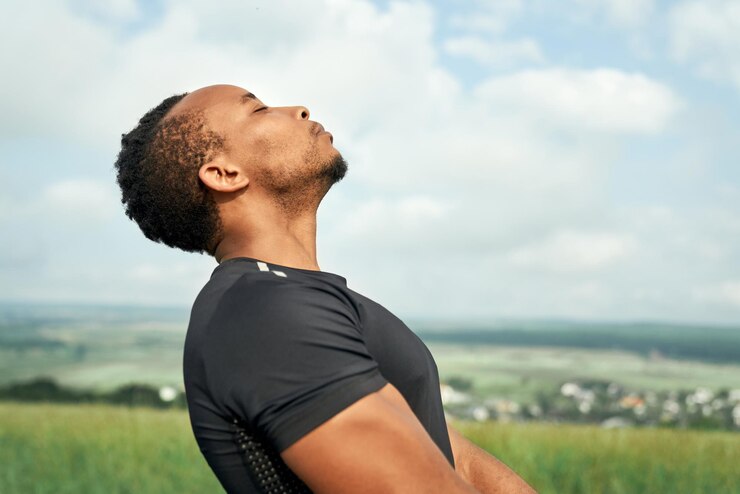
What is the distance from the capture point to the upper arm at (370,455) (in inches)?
76.5

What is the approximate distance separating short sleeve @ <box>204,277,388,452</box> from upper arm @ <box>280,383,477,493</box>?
3cm

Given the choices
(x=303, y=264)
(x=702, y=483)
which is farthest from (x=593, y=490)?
(x=303, y=264)

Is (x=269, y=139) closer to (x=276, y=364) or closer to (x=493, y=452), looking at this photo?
(x=276, y=364)

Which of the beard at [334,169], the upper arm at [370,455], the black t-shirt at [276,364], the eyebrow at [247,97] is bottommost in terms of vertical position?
the upper arm at [370,455]

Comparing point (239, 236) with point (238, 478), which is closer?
point (238, 478)

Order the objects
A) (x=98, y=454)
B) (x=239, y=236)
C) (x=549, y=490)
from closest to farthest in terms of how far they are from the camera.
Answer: (x=239, y=236)
(x=549, y=490)
(x=98, y=454)

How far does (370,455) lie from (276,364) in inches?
12.2

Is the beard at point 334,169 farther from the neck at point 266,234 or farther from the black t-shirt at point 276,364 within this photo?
the black t-shirt at point 276,364

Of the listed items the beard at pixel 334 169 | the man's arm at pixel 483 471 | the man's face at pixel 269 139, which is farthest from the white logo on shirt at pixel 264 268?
the man's arm at pixel 483 471

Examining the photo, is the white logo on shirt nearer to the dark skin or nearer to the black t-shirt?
the black t-shirt

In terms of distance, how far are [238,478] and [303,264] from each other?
29.1 inches

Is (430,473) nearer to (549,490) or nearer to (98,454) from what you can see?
(549,490)

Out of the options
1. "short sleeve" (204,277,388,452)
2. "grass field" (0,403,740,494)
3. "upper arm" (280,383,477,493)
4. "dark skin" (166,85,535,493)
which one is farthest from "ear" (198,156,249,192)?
"grass field" (0,403,740,494)

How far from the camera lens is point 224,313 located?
2152 mm
